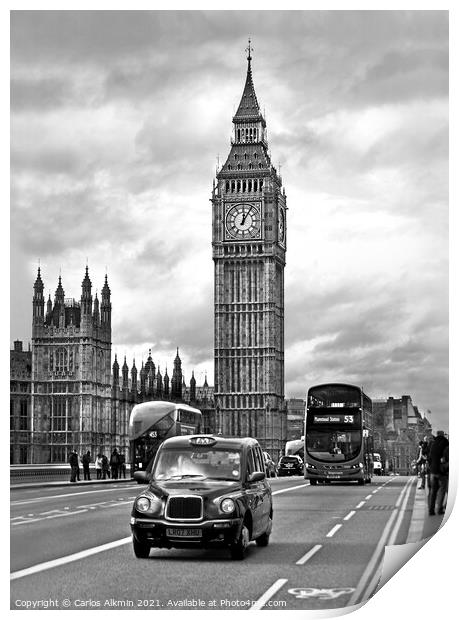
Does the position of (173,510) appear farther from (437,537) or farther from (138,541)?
(437,537)

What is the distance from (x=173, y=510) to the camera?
49.2ft

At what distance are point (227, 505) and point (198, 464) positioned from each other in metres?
1.34

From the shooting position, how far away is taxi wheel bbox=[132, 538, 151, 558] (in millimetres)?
15125

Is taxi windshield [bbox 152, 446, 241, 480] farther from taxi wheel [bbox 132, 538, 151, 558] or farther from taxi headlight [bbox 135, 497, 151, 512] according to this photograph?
taxi wheel [bbox 132, 538, 151, 558]

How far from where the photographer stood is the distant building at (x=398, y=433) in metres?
112

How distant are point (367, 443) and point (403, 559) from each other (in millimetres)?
29438

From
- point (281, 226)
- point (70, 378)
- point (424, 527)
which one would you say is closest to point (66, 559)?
point (424, 527)

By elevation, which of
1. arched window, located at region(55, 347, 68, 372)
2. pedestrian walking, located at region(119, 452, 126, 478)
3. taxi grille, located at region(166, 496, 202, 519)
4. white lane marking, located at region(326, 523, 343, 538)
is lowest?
pedestrian walking, located at region(119, 452, 126, 478)

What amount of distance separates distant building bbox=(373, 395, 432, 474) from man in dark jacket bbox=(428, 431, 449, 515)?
85.4 metres

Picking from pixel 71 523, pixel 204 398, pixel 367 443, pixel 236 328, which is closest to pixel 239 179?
pixel 236 328

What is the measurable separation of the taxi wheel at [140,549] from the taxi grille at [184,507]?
1.83ft

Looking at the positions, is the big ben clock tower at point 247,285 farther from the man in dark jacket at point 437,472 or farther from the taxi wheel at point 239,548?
the taxi wheel at point 239,548

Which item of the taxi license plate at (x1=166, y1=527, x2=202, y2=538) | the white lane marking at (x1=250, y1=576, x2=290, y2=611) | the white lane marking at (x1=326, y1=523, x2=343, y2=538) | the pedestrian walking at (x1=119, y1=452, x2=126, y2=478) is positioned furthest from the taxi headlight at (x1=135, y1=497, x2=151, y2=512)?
the pedestrian walking at (x1=119, y1=452, x2=126, y2=478)

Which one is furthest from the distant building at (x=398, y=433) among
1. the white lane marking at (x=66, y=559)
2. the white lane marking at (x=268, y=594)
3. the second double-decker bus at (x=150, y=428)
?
the white lane marking at (x=268, y=594)
